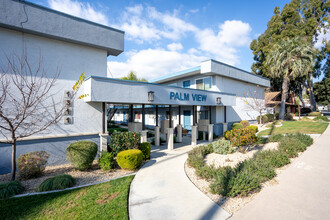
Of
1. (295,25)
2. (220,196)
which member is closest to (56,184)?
(220,196)

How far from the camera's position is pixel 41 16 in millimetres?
7996

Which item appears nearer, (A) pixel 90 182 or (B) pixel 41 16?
(A) pixel 90 182

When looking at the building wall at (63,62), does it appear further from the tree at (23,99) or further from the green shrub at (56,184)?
the green shrub at (56,184)

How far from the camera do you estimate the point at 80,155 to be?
Answer: 6902 mm

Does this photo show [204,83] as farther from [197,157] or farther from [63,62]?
[63,62]

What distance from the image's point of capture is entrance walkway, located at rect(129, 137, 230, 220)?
13.0ft

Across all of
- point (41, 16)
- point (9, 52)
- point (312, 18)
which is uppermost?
point (312, 18)

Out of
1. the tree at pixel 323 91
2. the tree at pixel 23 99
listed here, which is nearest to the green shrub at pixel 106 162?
the tree at pixel 23 99

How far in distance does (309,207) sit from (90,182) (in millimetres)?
6707

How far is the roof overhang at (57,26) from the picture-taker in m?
7.31

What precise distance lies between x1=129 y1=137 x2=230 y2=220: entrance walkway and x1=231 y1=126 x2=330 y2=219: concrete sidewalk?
81 centimetres

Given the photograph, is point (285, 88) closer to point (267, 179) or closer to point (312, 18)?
point (312, 18)

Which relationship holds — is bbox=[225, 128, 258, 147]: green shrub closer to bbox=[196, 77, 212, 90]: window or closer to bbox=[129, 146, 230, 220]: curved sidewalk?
bbox=[129, 146, 230, 220]: curved sidewalk

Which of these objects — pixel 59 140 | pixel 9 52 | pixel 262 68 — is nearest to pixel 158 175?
pixel 59 140
